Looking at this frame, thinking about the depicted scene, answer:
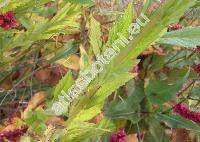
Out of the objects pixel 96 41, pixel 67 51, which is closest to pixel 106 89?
pixel 96 41

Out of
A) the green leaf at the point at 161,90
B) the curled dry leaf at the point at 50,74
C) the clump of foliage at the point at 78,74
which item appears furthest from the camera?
the curled dry leaf at the point at 50,74

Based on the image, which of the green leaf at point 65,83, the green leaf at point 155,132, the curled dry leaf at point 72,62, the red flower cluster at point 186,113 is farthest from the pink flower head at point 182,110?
the green leaf at point 65,83

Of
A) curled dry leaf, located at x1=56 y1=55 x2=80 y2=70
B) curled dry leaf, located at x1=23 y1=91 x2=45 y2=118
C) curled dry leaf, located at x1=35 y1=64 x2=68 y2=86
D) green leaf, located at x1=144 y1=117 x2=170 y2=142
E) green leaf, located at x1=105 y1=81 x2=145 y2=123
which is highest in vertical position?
curled dry leaf, located at x1=56 y1=55 x2=80 y2=70

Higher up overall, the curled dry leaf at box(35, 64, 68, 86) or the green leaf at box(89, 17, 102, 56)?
the green leaf at box(89, 17, 102, 56)

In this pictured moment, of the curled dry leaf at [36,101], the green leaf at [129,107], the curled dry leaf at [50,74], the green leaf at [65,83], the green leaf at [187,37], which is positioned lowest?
the green leaf at [129,107]

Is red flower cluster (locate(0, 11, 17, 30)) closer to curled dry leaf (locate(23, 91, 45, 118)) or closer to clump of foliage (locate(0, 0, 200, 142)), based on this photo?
clump of foliage (locate(0, 0, 200, 142))

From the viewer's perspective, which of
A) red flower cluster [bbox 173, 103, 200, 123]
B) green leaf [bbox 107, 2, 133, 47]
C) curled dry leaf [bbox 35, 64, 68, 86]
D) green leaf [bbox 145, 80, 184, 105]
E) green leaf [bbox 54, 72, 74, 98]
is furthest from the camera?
curled dry leaf [bbox 35, 64, 68, 86]

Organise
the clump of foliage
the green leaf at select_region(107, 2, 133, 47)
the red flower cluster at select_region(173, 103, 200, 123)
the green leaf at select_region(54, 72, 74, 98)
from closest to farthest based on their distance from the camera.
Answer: the green leaf at select_region(107, 2, 133, 47), the green leaf at select_region(54, 72, 74, 98), the clump of foliage, the red flower cluster at select_region(173, 103, 200, 123)

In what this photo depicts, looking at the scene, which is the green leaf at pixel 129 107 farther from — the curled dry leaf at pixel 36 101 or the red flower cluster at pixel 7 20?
the red flower cluster at pixel 7 20

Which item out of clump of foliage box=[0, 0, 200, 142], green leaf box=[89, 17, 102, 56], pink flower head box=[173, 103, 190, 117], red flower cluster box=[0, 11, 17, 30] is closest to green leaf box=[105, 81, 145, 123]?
clump of foliage box=[0, 0, 200, 142]
